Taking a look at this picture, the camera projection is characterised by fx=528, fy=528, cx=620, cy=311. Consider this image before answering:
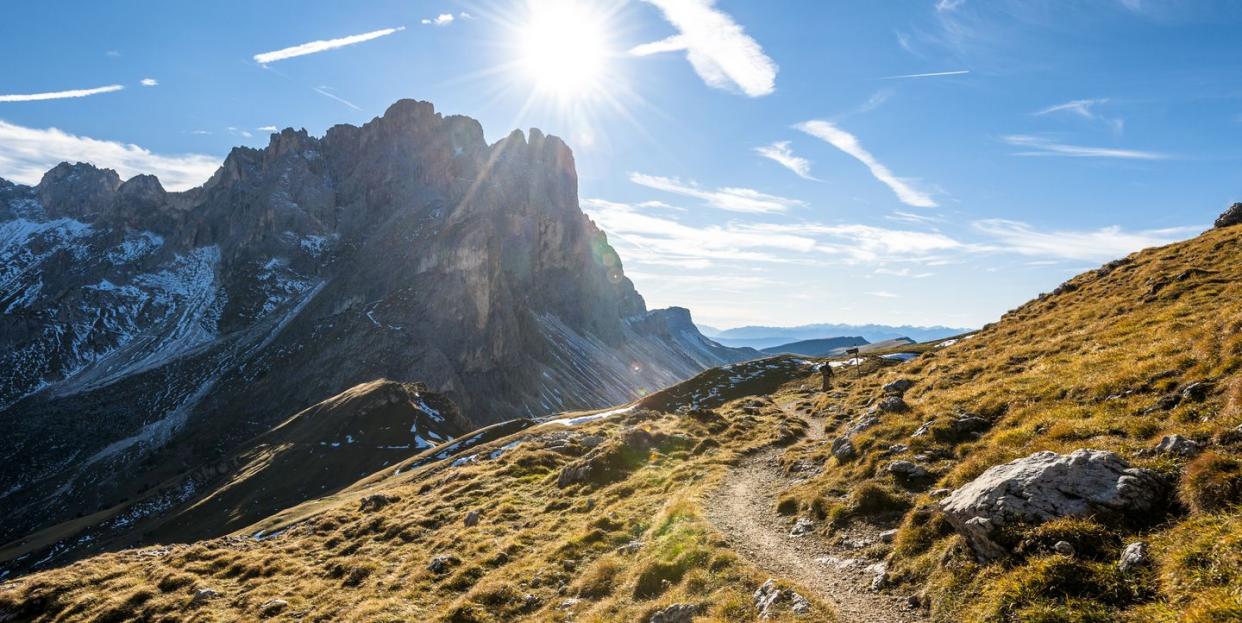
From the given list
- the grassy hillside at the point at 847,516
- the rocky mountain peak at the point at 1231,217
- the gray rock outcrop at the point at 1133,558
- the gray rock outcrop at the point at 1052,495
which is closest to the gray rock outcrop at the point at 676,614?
the grassy hillside at the point at 847,516

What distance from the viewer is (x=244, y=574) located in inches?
1112

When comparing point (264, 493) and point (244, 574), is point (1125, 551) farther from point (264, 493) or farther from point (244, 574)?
point (264, 493)

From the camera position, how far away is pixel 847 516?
57.7ft

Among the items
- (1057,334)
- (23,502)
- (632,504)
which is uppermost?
(1057,334)

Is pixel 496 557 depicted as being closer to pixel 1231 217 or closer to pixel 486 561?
pixel 486 561

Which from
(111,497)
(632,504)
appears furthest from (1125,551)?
(111,497)

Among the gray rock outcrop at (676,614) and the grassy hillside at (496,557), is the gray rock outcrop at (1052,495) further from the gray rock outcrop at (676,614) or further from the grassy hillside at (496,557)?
the gray rock outcrop at (676,614)

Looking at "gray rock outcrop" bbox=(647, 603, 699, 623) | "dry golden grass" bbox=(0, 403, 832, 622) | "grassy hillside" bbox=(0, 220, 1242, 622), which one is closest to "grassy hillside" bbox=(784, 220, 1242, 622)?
"grassy hillside" bbox=(0, 220, 1242, 622)

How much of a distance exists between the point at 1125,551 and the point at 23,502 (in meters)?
268

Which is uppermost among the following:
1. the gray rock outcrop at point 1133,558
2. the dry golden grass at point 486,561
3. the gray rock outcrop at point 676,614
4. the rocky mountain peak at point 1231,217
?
the rocky mountain peak at point 1231,217

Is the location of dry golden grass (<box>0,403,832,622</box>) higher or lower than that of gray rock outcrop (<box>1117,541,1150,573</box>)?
lower

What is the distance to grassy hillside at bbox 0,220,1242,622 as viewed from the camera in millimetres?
10648

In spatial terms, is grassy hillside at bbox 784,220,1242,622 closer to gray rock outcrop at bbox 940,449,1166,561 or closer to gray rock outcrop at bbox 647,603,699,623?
gray rock outcrop at bbox 940,449,1166,561

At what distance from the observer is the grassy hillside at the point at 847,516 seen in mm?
10648
